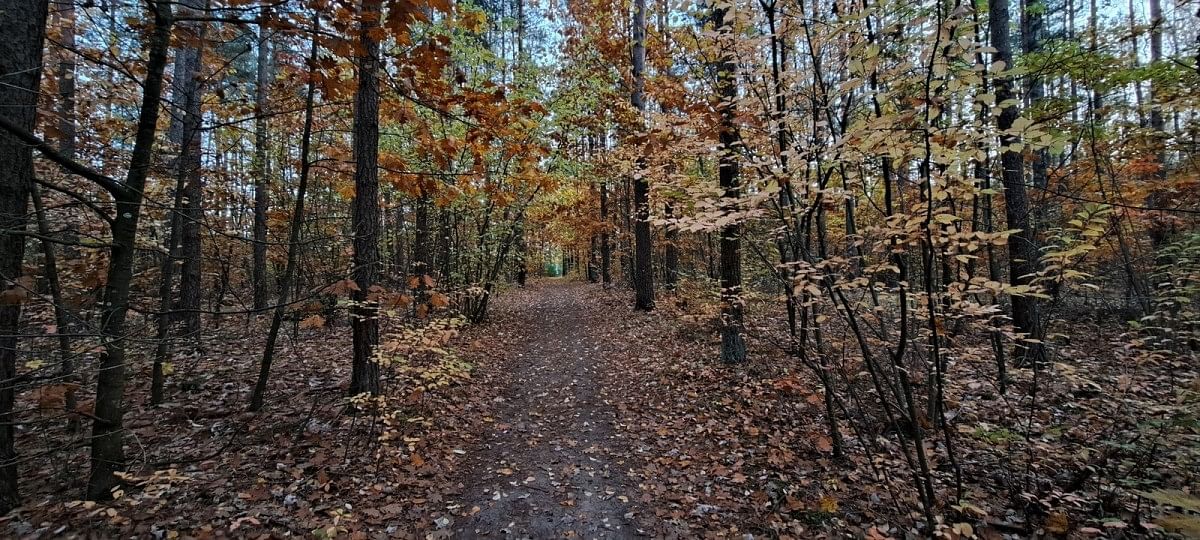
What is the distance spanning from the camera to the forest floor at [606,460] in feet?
12.8

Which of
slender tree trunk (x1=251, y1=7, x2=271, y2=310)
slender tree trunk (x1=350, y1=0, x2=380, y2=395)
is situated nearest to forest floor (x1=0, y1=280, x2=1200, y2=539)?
slender tree trunk (x1=350, y1=0, x2=380, y2=395)

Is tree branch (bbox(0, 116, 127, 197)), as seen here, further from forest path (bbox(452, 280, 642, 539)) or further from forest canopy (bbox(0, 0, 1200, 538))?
forest path (bbox(452, 280, 642, 539))

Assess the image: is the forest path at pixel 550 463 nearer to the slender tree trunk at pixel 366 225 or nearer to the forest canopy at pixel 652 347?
the forest canopy at pixel 652 347

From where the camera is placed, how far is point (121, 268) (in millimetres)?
3518

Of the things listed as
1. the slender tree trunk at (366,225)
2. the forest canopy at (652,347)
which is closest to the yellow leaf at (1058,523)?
the forest canopy at (652,347)

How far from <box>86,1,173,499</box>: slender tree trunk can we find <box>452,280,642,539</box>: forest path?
9.91 feet

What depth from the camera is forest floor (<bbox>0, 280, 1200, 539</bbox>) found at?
3896 millimetres

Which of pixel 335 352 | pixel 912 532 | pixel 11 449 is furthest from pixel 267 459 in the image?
pixel 912 532

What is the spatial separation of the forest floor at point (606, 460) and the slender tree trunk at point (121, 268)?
0.20 meters

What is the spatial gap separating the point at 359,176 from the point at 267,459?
3473 millimetres

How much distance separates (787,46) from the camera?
4.29 metres

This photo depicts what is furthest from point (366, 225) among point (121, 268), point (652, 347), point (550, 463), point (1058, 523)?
point (1058, 523)

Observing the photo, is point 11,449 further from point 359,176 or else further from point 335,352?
point 335,352

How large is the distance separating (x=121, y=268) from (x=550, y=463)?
4417 millimetres
